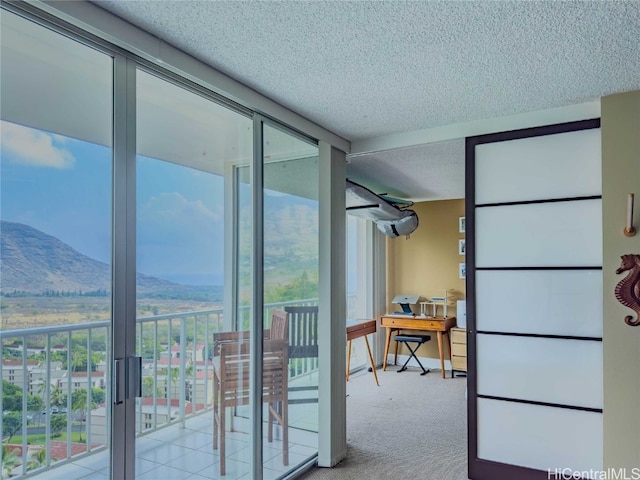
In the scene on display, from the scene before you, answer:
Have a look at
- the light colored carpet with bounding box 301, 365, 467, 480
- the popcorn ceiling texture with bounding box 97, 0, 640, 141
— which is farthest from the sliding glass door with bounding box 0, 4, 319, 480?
the light colored carpet with bounding box 301, 365, 467, 480

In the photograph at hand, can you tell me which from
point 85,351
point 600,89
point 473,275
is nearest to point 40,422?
point 85,351

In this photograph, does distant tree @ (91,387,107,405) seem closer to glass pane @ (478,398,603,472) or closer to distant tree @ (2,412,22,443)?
distant tree @ (2,412,22,443)

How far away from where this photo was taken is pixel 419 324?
5848 mm

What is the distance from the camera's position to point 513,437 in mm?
2943

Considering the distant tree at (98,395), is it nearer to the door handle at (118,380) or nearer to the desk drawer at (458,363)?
the door handle at (118,380)

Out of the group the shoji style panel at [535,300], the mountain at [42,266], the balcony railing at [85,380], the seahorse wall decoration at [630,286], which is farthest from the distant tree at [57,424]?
the seahorse wall decoration at [630,286]

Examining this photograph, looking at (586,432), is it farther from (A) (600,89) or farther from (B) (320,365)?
(A) (600,89)

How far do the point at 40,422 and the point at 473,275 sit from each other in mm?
2688

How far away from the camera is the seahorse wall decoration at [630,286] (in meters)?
2.50

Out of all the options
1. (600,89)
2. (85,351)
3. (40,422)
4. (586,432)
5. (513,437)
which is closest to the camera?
(40,422)

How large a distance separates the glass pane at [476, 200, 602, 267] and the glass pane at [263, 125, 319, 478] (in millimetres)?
1268

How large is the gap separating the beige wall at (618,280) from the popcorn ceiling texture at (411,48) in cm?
19

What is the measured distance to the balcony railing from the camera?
1552 millimetres

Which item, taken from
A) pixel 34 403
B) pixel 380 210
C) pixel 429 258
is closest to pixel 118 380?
pixel 34 403
